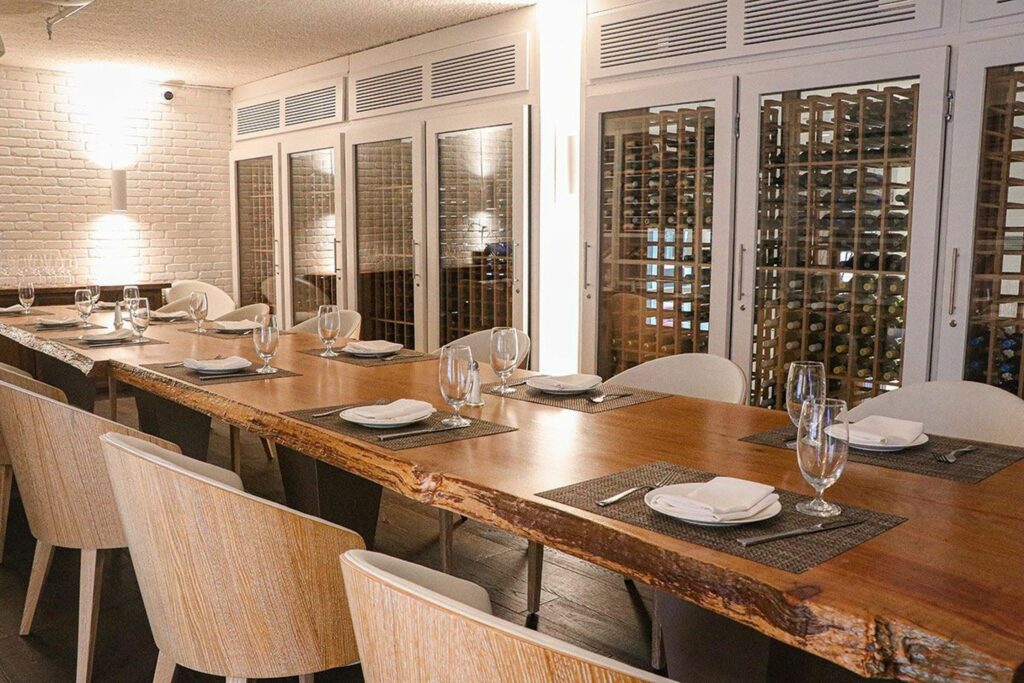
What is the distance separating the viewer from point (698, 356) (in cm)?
300

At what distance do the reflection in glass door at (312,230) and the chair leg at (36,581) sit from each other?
4504 millimetres

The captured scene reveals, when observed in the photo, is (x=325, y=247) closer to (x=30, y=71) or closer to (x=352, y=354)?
(x=30, y=71)

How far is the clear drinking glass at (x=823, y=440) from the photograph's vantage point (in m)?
1.37

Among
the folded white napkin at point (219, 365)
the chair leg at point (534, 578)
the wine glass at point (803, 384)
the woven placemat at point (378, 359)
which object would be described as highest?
the wine glass at point (803, 384)

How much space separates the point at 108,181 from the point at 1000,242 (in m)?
6.62

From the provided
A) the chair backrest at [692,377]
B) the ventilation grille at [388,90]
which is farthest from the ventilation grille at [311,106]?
the chair backrest at [692,377]

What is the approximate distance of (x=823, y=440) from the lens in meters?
1.38

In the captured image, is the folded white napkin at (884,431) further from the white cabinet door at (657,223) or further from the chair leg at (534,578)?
the white cabinet door at (657,223)

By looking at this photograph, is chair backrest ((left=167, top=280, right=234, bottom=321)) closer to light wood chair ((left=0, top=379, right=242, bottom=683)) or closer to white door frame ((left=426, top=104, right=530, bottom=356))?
white door frame ((left=426, top=104, right=530, bottom=356))

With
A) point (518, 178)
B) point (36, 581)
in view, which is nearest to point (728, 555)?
point (36, 581)

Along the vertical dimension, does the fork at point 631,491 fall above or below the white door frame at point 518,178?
below

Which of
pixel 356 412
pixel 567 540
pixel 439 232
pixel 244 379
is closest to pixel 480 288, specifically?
pixel 439 232

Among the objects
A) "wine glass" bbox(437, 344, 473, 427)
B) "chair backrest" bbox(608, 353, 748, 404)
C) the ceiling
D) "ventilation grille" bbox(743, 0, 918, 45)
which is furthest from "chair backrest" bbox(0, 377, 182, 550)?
"ventilation grille" bbox(743, 0, 918, 45)

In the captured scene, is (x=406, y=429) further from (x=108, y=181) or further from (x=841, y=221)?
(x=108, y=181)
